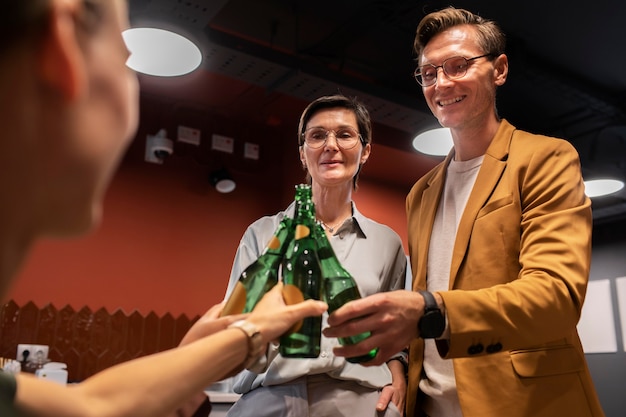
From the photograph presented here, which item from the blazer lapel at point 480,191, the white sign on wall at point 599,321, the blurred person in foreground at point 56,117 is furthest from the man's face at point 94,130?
the white sign on wall at point 599,321

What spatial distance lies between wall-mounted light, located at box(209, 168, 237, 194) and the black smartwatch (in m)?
3.86

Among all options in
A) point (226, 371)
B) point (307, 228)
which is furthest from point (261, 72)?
point (226, 371)

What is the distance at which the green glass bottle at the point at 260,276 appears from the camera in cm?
83

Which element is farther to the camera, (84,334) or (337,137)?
(84,334)

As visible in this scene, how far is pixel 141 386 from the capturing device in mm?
587

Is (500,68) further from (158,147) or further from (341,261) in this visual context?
(158,147)

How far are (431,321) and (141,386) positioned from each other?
0.57 meters

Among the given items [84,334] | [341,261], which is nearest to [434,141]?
[341,261]

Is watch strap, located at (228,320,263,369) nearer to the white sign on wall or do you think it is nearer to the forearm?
the forearm

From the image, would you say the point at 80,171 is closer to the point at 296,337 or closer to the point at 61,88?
the point at 61,88

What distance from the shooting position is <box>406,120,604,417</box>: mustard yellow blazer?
1.09 meters

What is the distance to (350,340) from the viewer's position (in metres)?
0.92

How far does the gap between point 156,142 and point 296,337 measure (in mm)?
3838

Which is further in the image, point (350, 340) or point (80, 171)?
point (350, 340)
